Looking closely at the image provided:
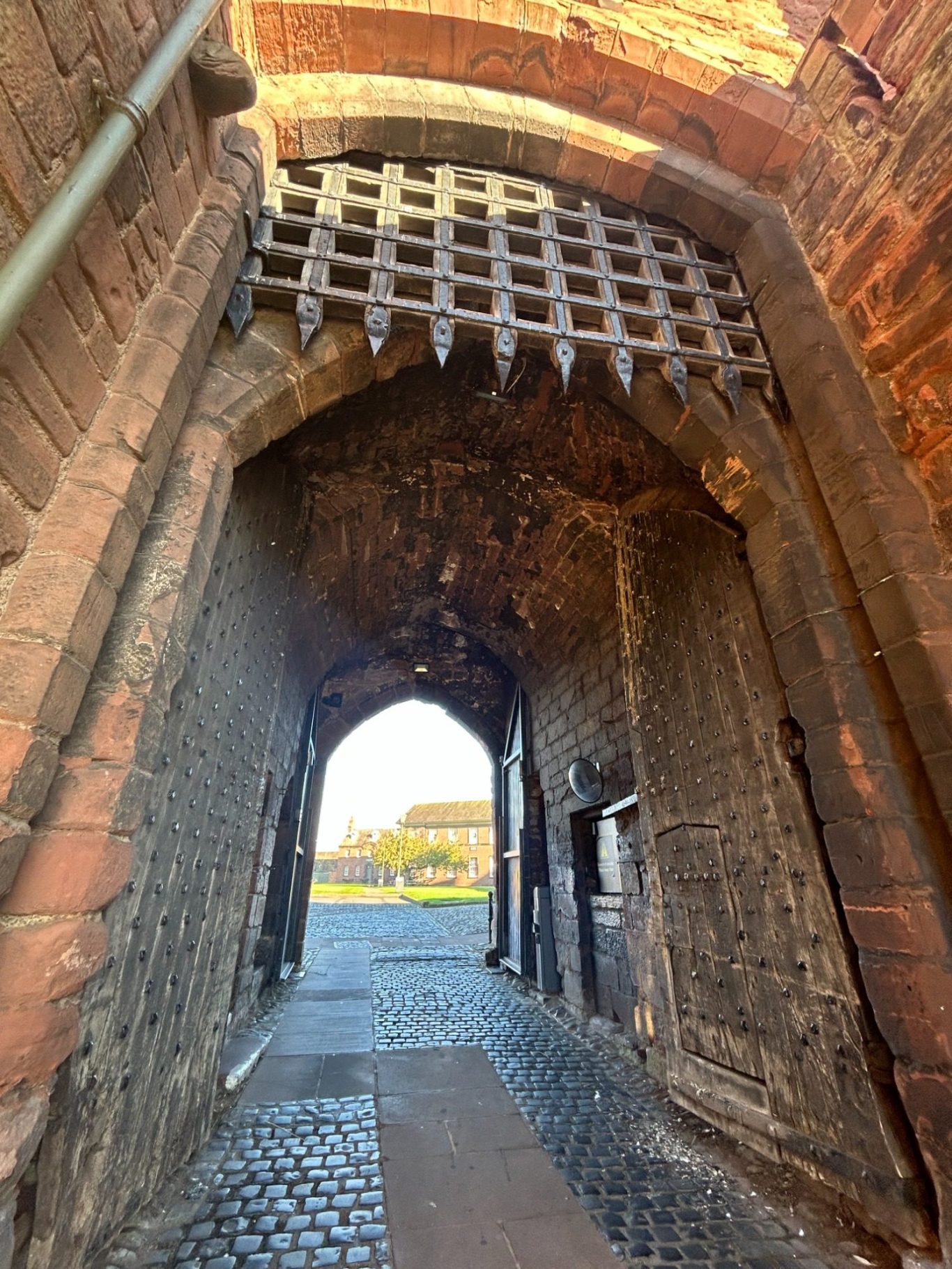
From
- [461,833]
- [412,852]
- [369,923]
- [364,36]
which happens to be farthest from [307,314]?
[461,833]

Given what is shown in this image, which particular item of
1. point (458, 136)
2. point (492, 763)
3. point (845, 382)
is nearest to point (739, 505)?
point (845, 382)

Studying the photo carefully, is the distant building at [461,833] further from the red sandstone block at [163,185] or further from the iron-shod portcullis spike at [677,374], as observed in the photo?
the red sandstone block at [163,185]

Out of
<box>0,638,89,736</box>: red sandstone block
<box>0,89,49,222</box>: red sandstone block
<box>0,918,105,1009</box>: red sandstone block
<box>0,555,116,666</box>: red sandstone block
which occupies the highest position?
<box>0,89,49,222</box>: red sandstone block

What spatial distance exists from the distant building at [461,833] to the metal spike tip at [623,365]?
42799 mm

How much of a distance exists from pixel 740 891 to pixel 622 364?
2.80 meters

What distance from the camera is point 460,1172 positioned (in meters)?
2.32

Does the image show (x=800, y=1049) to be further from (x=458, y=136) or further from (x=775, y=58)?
(x=775, y=58)

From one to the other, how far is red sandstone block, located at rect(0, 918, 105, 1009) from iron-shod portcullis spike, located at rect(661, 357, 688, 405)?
3157mm

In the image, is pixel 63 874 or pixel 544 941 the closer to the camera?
pixel 63 874

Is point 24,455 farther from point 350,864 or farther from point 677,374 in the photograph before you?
point 350,864

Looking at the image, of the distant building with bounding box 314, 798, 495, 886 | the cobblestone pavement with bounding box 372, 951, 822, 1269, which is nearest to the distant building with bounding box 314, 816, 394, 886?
the distant building with bounding box 314, 798, 495, 886

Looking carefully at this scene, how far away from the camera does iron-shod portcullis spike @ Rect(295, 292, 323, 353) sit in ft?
7.80

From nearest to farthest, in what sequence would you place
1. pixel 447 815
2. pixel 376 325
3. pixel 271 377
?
pixel 271 377
pixel 376 325
pixel 447 815

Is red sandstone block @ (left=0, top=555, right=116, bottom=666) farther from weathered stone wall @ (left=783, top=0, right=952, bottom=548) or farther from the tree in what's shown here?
the tree
